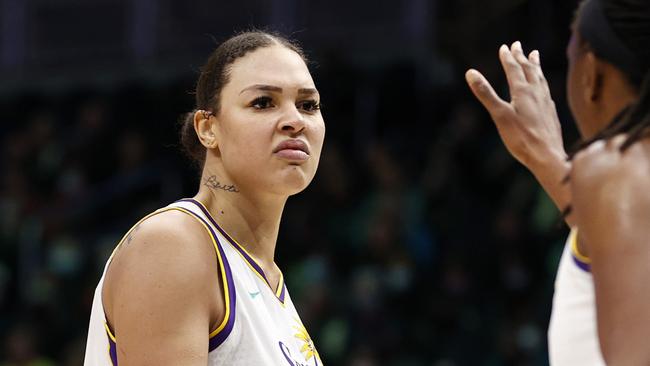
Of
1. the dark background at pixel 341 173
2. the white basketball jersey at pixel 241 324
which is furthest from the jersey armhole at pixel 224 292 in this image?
the dark background at pixel 341 173

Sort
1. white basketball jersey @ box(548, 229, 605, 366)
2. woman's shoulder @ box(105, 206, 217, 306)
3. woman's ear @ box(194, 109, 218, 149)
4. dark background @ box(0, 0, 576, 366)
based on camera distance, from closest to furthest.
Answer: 1. white basketball jersey @ box(548, 229, 605, 366)
2. woman's shoulder @ box(105, 206, 217, 306)
3. woman's ear @ box(194, 109, 218, 149)
4. dark background @ box(0, 0, 576, 366)

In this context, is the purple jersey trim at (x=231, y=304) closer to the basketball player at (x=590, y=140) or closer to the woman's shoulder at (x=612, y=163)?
the basketball player at (x=590, y=140)

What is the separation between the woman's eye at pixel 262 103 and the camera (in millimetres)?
3133

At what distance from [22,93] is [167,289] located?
401 inches

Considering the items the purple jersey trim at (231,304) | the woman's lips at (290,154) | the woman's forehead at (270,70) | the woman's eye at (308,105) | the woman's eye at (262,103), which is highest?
the woman's forehead at (270,70)

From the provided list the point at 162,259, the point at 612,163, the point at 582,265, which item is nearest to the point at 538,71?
the point at 582,265

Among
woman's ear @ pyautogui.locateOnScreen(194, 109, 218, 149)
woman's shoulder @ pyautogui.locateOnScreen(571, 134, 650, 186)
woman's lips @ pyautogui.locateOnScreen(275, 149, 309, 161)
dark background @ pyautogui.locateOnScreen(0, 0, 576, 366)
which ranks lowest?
dark background @ pyautogui.locateOnScreen(0, 0, 576, 366)

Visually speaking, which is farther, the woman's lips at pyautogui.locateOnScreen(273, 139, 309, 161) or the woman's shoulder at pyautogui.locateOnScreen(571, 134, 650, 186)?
the woman's lips at pyautogui.locateOnScreen(273, 139, 309, 161)

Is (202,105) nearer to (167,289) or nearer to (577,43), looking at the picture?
(167,289)

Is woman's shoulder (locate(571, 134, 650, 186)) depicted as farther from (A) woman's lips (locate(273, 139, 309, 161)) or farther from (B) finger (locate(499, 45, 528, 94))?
(A) woman's lips (locate(273, 139, 309, 161))

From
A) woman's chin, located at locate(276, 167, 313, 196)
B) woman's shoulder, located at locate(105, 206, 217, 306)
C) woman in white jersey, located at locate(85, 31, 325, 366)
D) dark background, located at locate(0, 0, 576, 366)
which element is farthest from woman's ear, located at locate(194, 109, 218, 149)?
dark background, located at locate(0, 0, 576, 366)

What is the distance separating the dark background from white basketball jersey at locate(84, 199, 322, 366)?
2.93 meters

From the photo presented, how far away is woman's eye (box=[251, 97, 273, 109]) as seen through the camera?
3.13m

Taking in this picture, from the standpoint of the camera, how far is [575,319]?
2307 millimetres
